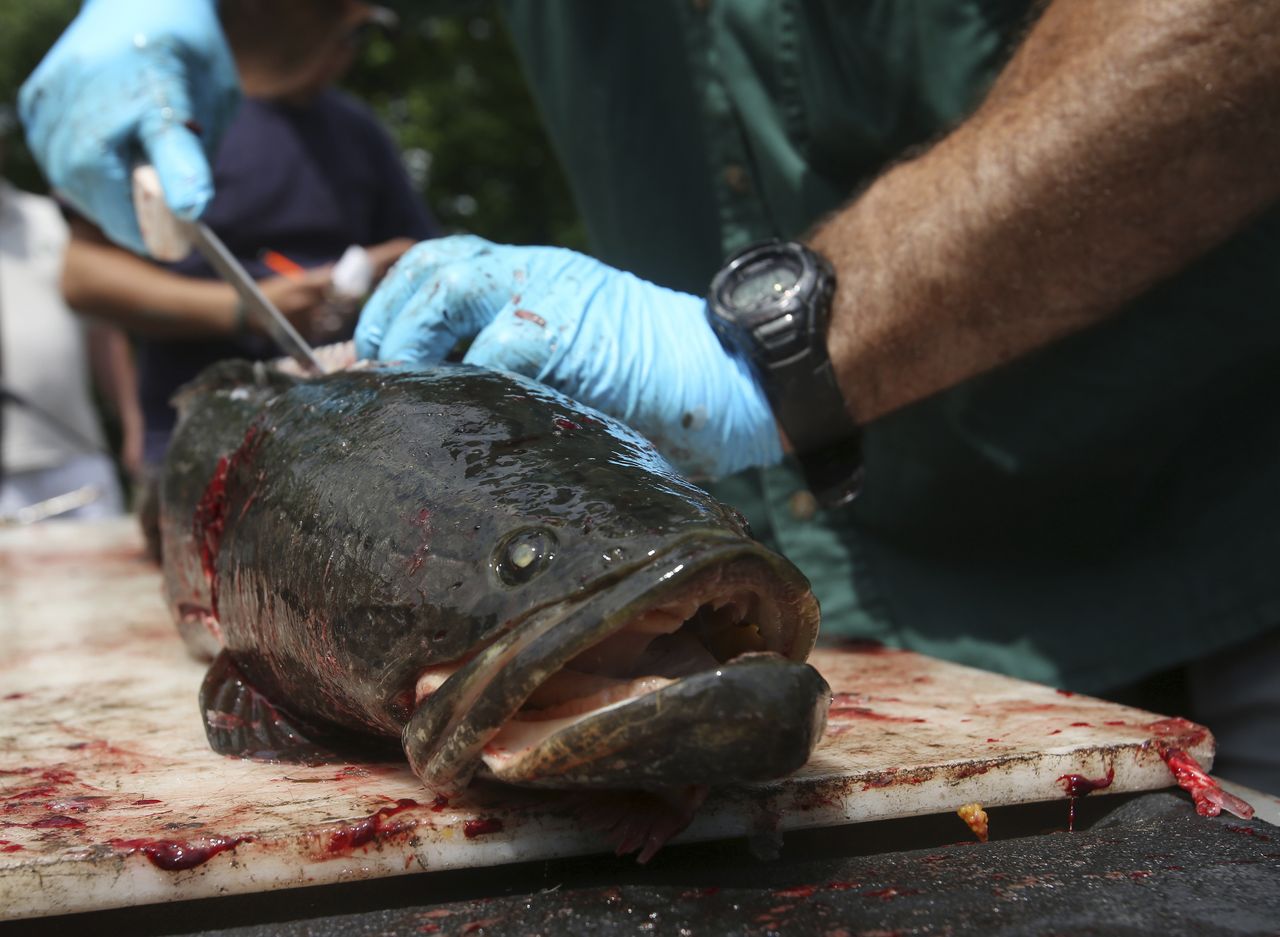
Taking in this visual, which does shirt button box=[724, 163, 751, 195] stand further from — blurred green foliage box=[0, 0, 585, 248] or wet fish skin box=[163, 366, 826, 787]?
blurred green foliage box=[0, 0, 585, 248]

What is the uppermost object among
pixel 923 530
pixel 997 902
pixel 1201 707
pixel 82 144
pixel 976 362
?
pixel 82 144

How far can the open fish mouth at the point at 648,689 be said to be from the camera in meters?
1.14

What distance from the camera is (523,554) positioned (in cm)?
129

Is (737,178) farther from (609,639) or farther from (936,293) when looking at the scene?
(609,639)

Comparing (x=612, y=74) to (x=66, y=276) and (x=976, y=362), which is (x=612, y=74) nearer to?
(x=976, y=362)

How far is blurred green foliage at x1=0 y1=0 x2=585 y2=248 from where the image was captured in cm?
1462

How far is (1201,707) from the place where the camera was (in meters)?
2.66

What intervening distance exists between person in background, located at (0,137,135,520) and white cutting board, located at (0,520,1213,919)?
491 cm

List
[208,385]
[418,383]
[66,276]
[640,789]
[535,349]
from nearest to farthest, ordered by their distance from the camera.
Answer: [640,789] → [418,383] → [535,349] → [208,385] → [66,276]

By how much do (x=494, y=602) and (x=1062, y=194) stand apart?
1.28 m

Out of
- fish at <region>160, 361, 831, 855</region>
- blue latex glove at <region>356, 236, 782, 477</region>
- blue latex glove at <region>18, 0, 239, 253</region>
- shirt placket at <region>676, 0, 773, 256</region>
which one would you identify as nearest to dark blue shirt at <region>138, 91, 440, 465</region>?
blue latex glove at <region>18, 0, 239, 253</region>

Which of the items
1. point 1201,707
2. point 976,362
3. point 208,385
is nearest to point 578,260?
point 976,362

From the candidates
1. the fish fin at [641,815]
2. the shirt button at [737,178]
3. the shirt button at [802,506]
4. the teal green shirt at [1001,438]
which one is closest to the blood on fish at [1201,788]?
the fish fin at [641,815]

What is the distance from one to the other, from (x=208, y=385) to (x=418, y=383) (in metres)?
1.13
